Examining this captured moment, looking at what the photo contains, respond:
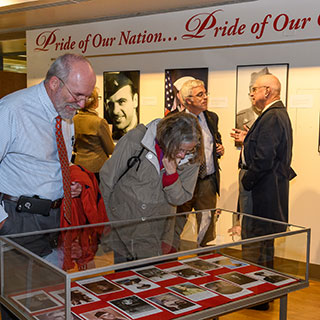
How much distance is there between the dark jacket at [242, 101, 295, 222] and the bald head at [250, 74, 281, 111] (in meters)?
0.22

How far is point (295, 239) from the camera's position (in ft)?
7.80

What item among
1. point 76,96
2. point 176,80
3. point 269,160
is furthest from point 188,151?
point 176,80

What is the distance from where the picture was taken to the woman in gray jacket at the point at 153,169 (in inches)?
117

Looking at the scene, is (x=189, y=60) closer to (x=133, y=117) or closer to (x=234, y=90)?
(x=234, y=90)

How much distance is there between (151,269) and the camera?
2232mm

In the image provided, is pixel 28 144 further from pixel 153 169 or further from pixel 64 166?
pixel 153 169

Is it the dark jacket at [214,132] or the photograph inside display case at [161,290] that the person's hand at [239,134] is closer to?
the dark jacket at [214,132]

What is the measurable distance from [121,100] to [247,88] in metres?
1.79

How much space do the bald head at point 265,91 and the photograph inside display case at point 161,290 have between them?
2.78m

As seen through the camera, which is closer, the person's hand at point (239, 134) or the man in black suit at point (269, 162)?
the man in black suit at point (269, 162)

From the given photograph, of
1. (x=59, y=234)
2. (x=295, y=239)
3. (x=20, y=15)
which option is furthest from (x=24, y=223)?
(x=20, y=15)

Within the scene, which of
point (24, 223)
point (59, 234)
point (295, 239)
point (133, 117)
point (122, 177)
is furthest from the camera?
point (133, 117)

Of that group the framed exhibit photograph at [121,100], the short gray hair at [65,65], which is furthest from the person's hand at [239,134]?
the short gray hair at [65,65]

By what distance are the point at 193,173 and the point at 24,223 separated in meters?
1.20
